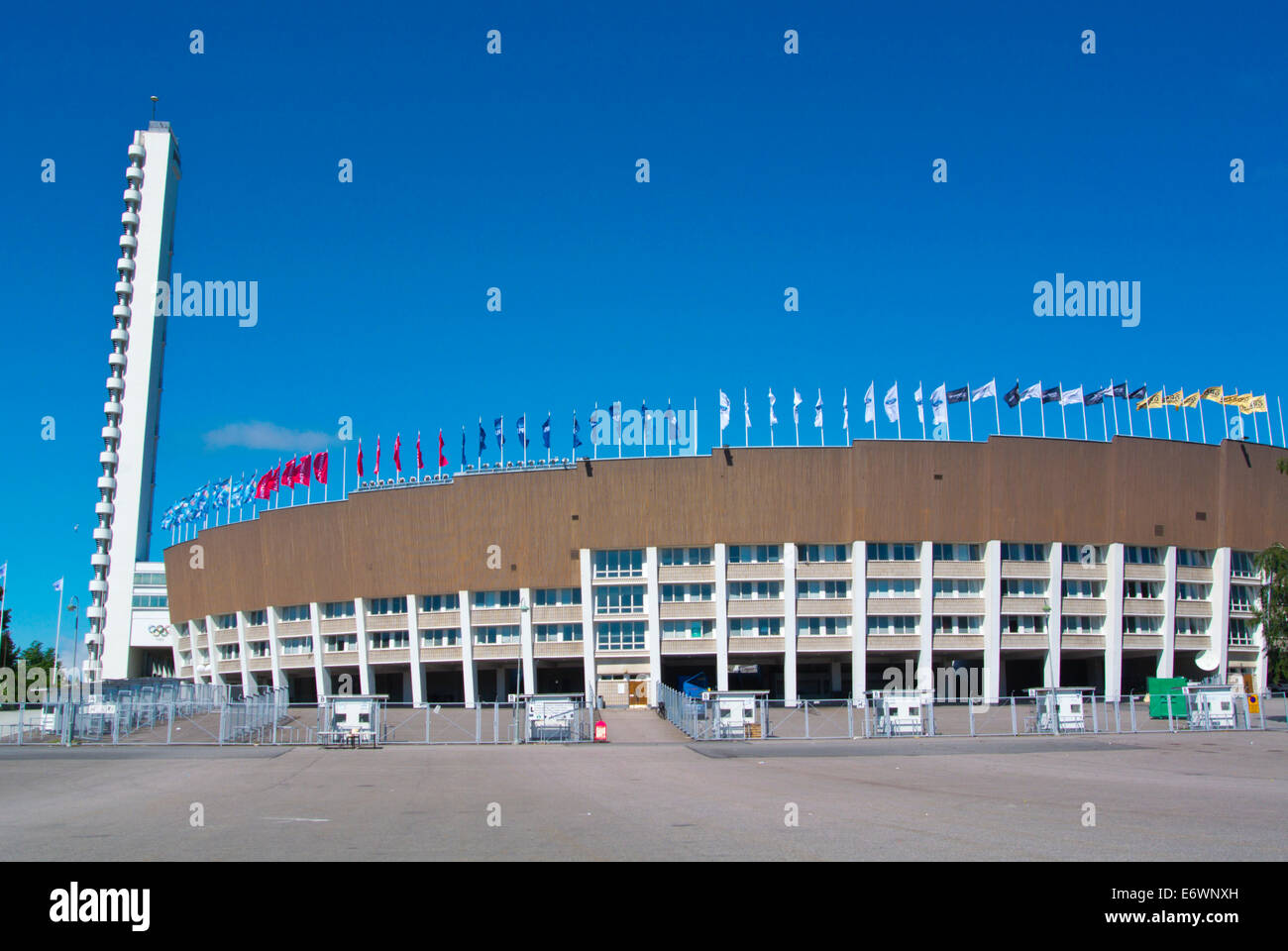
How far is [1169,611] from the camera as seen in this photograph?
97.4 metres

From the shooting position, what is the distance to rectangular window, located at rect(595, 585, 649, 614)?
95250mm

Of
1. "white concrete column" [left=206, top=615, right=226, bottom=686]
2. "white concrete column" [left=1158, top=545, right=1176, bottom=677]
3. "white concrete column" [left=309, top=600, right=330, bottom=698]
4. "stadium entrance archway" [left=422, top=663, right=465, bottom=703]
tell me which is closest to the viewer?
"white concrete column" [left=1158, top=545, right=1176, bottom=677]

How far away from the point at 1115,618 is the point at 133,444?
107746 mm

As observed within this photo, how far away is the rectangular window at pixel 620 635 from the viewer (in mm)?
94875

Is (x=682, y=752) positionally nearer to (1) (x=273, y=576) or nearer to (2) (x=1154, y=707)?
(2) (x=1154, y=707)

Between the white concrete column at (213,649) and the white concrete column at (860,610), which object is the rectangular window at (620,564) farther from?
the white concrete column at (213,649)

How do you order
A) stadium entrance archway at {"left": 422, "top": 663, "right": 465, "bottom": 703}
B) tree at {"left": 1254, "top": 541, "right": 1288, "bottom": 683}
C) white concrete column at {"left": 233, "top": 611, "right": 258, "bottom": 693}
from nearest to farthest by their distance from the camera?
tree at {"left": 1254, "top": 541, "right": 1288, "bottom": 683} < stadium entrance archway at {"left": 422, "top": 663, "right": 465, "bottom": 703} < white concrete column at {"left": 233, "top": 611, "right": 258, "bottom": 693}

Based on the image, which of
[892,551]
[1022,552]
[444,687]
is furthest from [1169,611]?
[444,687]

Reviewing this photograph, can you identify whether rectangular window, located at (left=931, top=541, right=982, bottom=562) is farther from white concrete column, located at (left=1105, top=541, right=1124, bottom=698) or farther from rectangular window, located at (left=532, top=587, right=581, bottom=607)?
rectangular window, located at (left=532, top=587, right=581, bottom=607)

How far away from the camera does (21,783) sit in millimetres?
30328

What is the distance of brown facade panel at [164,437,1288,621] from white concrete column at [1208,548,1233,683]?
67.9 inches

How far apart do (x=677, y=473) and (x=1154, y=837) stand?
77.3 meters

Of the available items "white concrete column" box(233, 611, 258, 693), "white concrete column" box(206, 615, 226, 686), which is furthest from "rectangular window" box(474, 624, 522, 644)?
"white concrete column" box(206, 615, 226, 686)
